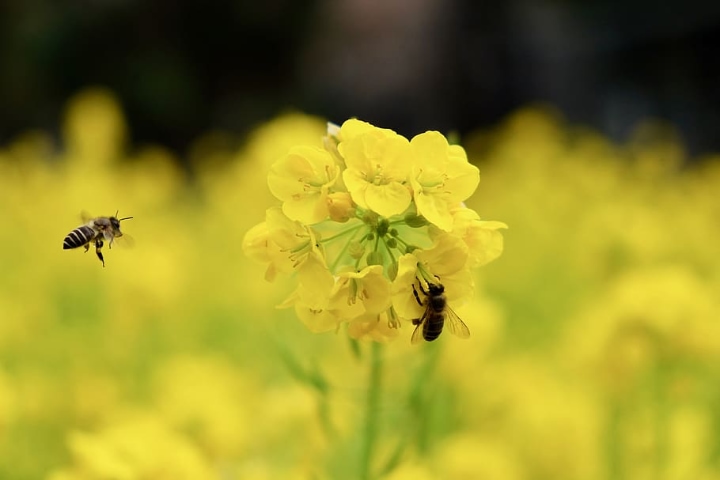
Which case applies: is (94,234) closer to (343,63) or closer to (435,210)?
(435,210)

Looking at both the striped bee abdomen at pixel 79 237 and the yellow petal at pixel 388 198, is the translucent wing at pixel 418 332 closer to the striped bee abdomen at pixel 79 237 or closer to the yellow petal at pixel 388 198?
the yellow petal at pixel 388 198

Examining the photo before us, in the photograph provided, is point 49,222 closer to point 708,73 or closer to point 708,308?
point 708,308

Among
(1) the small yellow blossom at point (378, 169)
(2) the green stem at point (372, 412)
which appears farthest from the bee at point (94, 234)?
(1) the small yellow blossom at point (378, 169)

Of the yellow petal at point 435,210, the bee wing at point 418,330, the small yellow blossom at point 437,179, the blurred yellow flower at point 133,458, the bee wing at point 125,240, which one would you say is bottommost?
the blurred yellow flower at point 133,458

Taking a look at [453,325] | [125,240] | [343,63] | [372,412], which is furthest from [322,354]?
[343,63]

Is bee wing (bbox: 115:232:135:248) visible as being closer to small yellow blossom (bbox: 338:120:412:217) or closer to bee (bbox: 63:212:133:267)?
bee (bbox: 63:212:133:267)

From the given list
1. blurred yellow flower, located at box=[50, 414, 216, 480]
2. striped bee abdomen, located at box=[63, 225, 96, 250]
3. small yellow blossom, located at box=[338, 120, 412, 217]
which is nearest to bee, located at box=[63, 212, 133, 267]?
striped bee abdomen, located at box=[63, 225, 96, 250]
